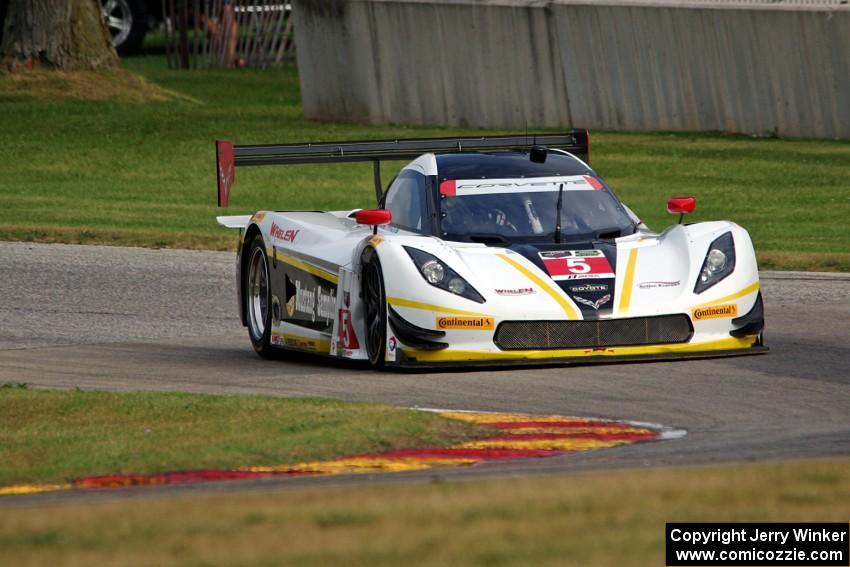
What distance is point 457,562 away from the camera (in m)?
4.98

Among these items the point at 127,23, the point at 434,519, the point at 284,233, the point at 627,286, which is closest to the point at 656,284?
the point at 627,286

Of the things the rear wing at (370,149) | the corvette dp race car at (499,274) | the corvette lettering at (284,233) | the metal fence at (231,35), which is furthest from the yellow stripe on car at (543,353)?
the metal fence at (231,35)

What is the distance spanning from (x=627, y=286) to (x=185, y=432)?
10.5 feet

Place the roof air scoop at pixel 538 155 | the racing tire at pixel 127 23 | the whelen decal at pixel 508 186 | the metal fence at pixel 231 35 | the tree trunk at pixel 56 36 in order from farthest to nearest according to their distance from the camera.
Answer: the racing tire at pixel 127 23 → the metal fence at pixel 231 35 → the tree trunk at pixel 56 36 → the roof air scoop at pixel 538 155 → the whelen decal at pixel 508 186

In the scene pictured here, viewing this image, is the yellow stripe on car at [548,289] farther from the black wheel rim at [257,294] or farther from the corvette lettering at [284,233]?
the black wheel rim at [257,294]

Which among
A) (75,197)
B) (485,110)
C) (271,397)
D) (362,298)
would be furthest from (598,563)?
(485,110)

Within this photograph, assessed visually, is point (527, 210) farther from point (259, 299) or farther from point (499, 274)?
point (259, 299)

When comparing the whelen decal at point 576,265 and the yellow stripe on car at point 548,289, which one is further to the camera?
the whelen decal at point 576,265

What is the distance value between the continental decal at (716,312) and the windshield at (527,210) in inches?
42.2

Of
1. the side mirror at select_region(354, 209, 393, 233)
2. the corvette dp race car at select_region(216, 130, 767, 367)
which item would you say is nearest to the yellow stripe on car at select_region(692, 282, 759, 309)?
the corvette dp race car at select_region(216, 130, 767, 367)

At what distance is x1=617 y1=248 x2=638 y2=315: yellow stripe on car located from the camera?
34.6 ft

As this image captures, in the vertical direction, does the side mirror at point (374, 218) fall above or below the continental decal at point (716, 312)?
above

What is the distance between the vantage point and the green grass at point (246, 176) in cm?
1947

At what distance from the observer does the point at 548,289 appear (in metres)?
10.6
